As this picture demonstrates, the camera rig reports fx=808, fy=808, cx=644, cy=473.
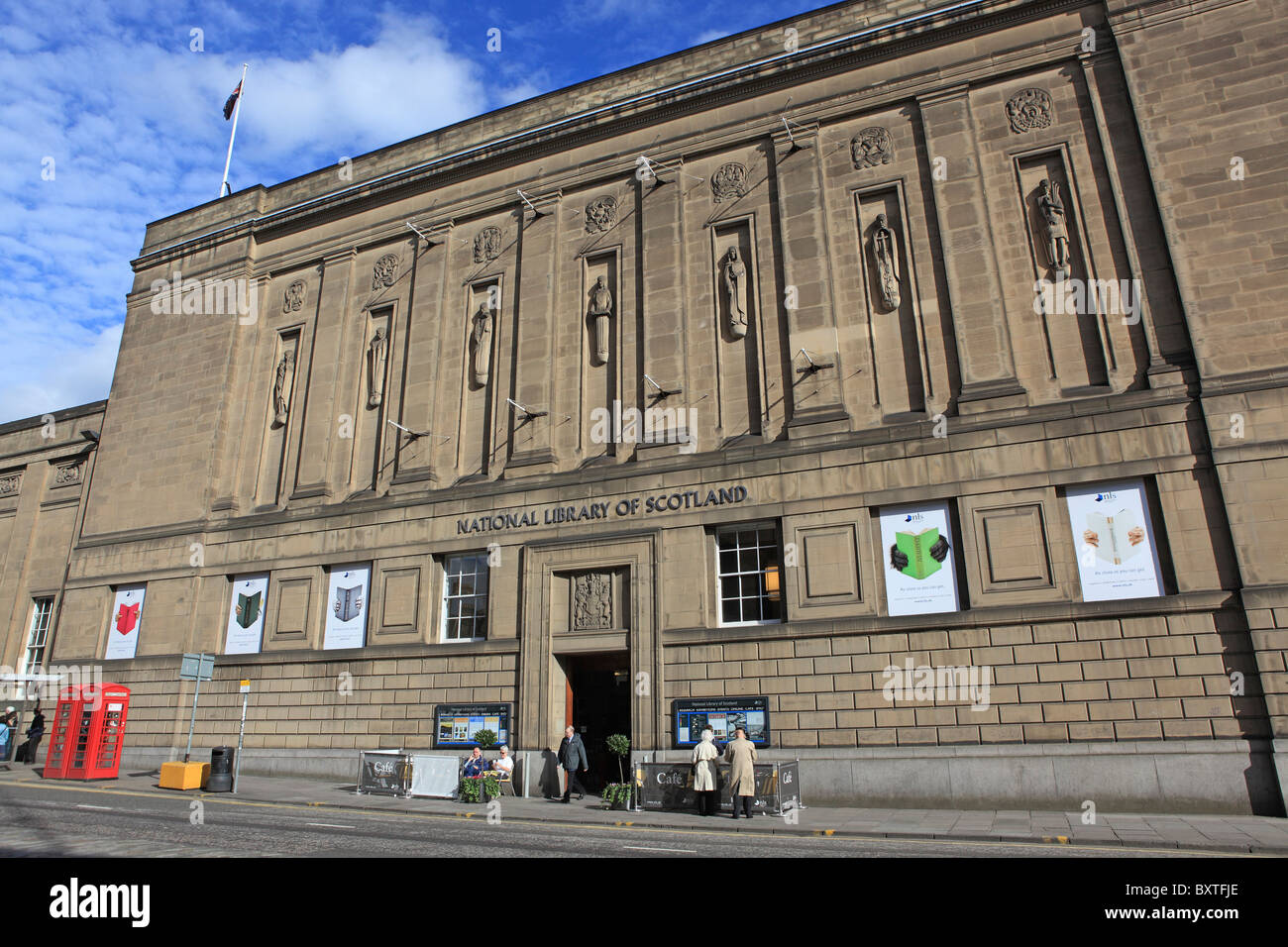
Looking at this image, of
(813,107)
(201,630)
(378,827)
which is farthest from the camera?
(201,630)

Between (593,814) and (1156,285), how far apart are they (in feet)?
58.2

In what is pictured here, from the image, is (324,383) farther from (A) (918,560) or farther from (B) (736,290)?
(A) (918,560)

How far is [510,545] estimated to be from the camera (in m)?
23.9

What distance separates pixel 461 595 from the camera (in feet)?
80.9

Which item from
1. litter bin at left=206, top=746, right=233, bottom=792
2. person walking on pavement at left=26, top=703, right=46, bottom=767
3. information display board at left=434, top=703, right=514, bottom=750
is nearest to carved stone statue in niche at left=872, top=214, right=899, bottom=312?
information display board at left=434, top=703, right=514, bottom=750

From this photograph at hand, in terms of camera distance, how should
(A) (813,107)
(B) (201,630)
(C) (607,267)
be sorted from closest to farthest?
(A) (813,107)
(C) (607,267)
(B) (201,630)

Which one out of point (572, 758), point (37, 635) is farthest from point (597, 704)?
point (37, 635)

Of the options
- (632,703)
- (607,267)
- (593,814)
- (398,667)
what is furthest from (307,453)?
(593,814)

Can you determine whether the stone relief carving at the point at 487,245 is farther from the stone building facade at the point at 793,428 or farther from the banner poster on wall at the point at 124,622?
the banner poster on wall at the point at 124,622

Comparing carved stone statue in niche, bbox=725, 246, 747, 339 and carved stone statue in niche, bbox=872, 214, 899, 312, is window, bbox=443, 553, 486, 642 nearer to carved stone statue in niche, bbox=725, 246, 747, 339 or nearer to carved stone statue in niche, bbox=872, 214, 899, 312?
carved stone statue in niche, bbox=725, 246, 747, 339

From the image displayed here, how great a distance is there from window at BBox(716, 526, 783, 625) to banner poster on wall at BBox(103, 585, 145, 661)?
71.3 ft

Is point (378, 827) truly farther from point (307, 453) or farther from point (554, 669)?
point (307, 453)

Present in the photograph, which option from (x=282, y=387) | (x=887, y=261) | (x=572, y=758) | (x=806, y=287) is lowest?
(x=572, y=758)

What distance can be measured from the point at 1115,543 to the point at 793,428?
25.6 feet
